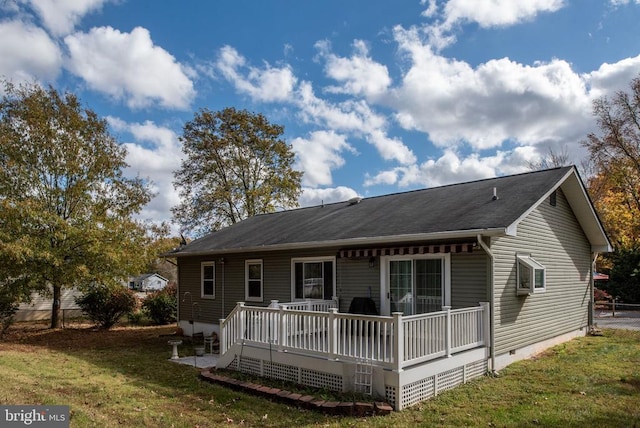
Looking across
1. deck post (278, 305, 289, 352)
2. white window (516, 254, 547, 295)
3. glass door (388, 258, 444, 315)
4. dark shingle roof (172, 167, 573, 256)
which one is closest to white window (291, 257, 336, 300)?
dark shingle roof (172, 167, 573, 256)

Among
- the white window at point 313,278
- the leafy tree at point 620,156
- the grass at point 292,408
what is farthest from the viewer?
the leafy tree at point 620,156

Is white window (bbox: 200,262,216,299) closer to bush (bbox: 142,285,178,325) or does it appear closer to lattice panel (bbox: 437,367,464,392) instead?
bush (bbox: 142,285,178,325)

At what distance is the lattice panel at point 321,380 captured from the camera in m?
7.21

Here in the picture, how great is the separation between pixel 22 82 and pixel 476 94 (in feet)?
56.3

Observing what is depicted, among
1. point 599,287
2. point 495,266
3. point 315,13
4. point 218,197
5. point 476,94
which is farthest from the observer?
point 218,197

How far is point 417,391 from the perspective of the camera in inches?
264

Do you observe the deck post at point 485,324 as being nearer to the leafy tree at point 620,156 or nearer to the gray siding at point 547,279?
the gray siding at point 547,279

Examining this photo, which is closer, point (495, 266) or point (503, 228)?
point (503, 228)

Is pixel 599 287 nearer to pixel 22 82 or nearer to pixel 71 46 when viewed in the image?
pixel 71 46

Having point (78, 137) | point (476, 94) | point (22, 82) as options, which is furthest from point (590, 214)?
point (22, 82)

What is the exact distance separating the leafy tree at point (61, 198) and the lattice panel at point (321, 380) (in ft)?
31.3

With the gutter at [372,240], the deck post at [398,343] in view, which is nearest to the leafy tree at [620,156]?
the gutter at [372,240]

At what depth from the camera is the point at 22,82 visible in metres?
14.9

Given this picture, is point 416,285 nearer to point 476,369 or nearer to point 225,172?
point 476,369
